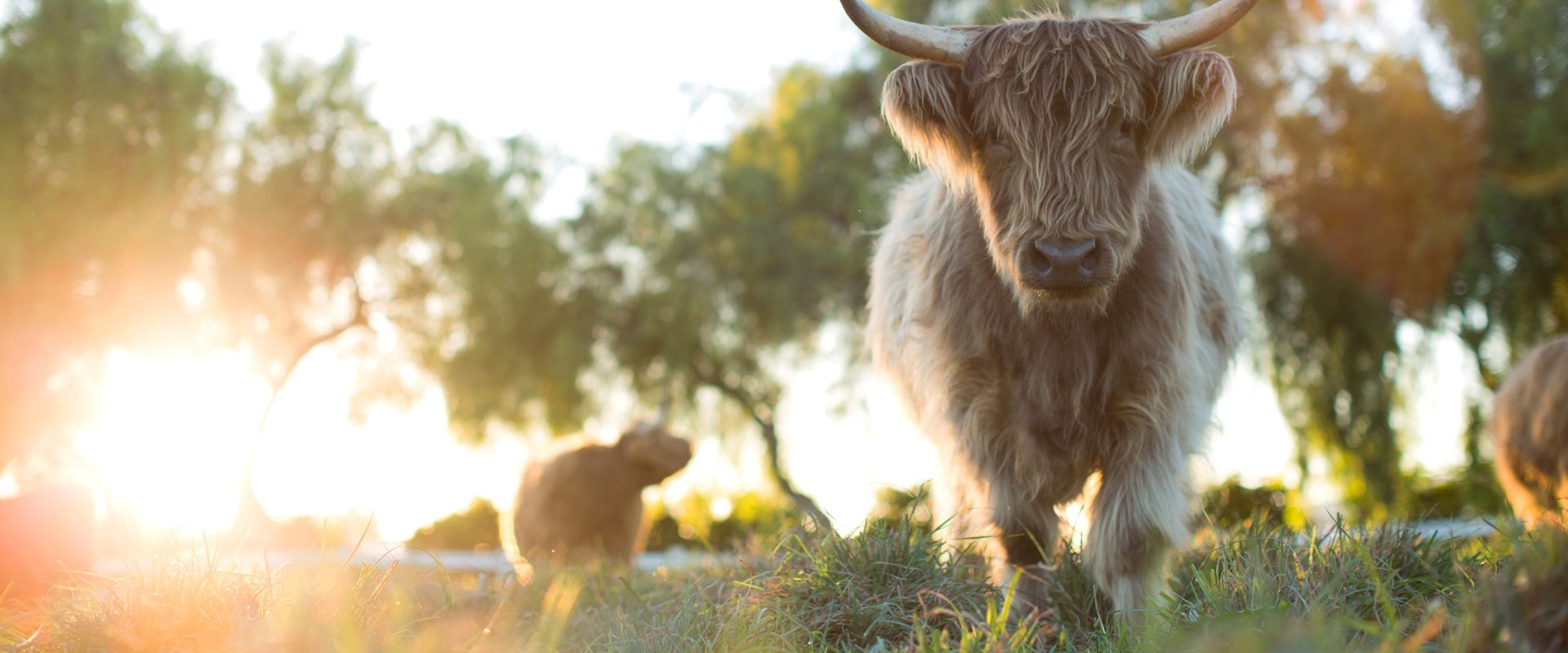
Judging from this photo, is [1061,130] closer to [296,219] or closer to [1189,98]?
[1189,98]

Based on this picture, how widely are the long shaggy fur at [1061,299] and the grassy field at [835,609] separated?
1.52 ft

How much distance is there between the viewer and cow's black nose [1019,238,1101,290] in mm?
3488

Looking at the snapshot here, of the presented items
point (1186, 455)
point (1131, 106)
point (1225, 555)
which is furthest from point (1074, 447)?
point (1131, 106)

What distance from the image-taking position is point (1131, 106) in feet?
12.3

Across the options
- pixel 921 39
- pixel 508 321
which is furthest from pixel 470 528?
pixel 921 39

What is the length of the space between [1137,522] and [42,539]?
4.23 metres

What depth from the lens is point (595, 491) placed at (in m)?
8.07

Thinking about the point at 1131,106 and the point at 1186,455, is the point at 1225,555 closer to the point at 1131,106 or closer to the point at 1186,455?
the point at 1186,455

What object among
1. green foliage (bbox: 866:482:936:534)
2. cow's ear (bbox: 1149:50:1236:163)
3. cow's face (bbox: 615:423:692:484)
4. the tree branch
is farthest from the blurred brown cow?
the tree branch

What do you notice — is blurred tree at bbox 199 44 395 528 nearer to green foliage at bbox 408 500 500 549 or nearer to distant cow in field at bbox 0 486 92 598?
green foliage at bbox 408 500 500 549

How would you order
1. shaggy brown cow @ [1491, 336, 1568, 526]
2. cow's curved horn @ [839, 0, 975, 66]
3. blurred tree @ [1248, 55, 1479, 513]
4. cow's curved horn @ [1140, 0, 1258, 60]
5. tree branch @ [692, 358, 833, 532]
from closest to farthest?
cow's curved horn @ [1140, 0, 1258, 60]
cow's curved horn @ [839, 0, 975, 66]
shaggy brown cow @ [1491, 336, 1568, 526]
blurred tree @ [1248, 55, 1479, 513]
tree branch @ [692, 358, 833, 532]

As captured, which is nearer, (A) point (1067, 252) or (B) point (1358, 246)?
(A) point (1067, 252)

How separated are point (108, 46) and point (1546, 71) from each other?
784 inches

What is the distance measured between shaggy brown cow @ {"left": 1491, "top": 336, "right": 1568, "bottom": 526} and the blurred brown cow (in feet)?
17.4
